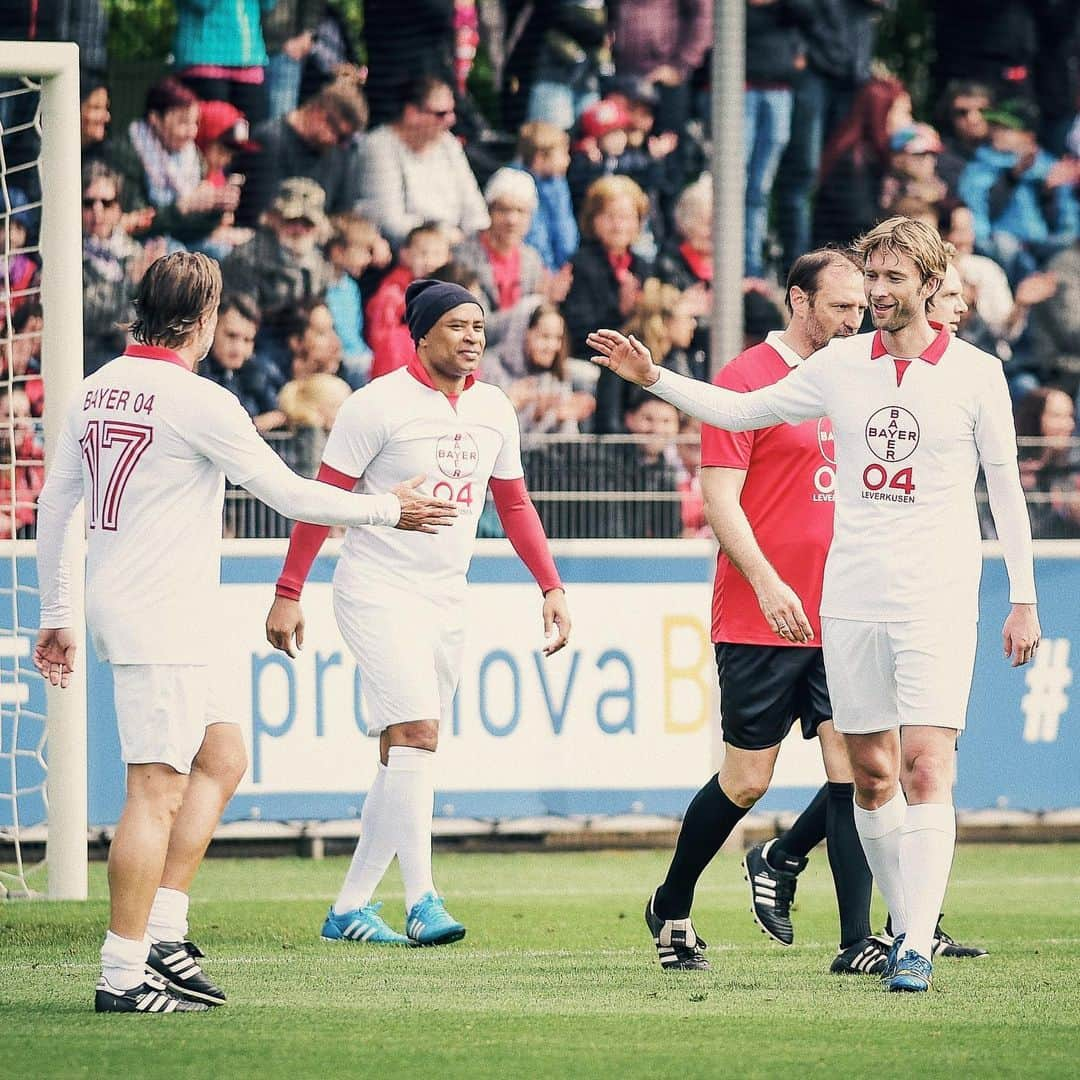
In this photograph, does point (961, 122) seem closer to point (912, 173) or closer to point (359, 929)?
point (912, 173)

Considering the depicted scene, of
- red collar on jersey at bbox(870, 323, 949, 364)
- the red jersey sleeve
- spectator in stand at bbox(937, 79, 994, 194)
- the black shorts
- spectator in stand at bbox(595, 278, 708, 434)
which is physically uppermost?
spectator in stand at bbox(937, 79, 994, 194)

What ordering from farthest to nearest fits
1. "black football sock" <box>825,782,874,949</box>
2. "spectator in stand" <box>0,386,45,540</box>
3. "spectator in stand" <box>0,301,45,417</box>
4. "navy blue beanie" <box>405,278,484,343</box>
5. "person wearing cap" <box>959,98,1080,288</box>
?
1. "person wearing cap" <box>959,98,1080,288</box>
2. "spectator in stand" <box>0,301,45,417</box>
3. "spectator in stand" <box>0,386,45,540</box>
4. "navy blue beanie" <box>405,278,484,343</box>
5. "black football sock" <box>825,782,874,949</box>

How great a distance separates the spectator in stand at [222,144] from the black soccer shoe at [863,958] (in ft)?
20.3

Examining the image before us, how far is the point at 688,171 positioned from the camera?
12.9 meters

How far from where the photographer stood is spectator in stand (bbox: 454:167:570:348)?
12.0m

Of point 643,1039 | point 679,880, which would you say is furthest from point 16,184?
point 643,1039

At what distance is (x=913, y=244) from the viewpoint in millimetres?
6230

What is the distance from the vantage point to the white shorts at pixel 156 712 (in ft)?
18.8

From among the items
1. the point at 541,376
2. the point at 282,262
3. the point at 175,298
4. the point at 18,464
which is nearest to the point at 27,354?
the point at 18,464

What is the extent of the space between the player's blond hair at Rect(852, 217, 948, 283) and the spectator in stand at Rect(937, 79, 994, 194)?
24.6 ft

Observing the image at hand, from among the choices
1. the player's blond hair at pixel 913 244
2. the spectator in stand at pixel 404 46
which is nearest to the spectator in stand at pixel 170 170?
the spectator in stand at pixel 404 46

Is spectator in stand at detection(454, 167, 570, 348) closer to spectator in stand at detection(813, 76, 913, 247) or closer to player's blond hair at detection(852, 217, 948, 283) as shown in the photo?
spectator in stand at detection(813, 76, 913, 247)

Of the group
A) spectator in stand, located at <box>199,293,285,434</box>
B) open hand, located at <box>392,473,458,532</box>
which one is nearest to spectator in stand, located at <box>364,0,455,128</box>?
spectator in stand, located at <box>199,293,285,434</box>

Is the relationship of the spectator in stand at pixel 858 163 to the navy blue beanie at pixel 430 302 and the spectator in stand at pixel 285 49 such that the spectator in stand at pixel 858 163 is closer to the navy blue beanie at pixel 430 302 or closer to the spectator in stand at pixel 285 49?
the spectator in stand at pixel 285 49
